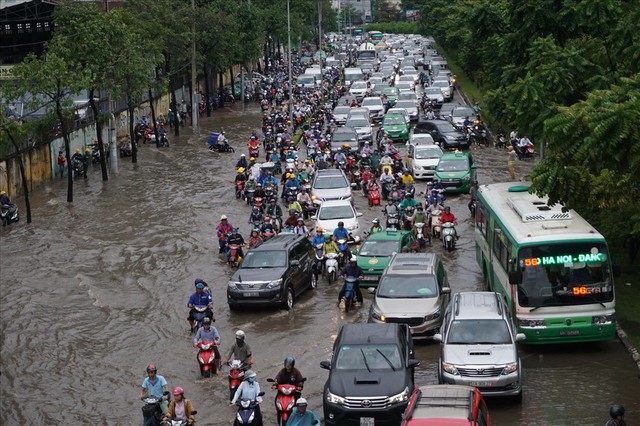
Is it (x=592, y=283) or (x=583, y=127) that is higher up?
(x=583, y=127)

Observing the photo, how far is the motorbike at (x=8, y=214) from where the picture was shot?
37.9m

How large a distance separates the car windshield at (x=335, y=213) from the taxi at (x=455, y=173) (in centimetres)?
824

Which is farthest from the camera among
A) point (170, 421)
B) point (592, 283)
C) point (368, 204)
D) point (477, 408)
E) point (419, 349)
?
point (368, 204)

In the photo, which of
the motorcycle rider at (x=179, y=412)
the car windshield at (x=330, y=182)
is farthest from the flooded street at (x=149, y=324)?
the motorcycle rider at (x=179, y=412)

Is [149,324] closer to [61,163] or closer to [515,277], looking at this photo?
[515,277]

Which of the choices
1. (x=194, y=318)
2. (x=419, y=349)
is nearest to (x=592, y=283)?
(x=419, y=349)

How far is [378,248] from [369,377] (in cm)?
1090

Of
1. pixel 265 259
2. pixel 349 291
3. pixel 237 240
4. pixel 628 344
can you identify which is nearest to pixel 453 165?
pixel 237 240

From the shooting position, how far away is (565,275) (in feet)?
69.2

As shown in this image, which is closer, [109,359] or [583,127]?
[583,127]

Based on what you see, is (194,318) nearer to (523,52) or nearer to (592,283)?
(592,283)

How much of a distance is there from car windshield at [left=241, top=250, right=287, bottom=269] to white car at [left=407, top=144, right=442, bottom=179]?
17354 millimetres

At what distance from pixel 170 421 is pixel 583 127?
778 cm

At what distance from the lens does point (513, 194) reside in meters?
25.2
